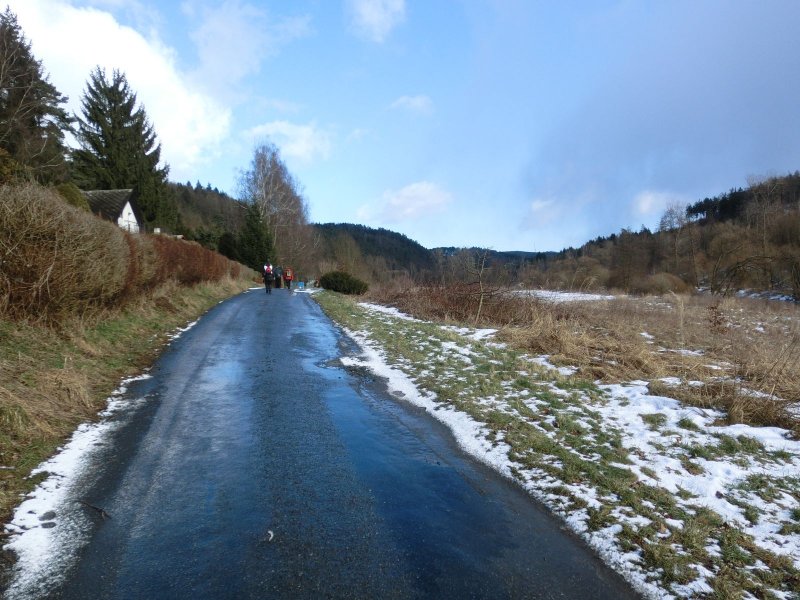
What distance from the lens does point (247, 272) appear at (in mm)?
38656

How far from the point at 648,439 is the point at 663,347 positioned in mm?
7018

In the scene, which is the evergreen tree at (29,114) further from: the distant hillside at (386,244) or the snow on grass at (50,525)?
the distant hillside at (386,244)

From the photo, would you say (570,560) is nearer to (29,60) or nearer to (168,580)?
(168,580)

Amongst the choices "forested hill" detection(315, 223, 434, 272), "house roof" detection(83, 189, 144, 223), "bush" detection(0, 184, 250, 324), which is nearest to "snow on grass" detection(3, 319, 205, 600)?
"bush" detection(0, 184, 250, 324)

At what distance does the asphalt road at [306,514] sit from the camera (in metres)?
2.83

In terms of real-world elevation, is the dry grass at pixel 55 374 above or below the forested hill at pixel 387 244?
below

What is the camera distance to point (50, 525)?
329 cm

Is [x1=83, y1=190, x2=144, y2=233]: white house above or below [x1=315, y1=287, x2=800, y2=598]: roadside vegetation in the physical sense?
above

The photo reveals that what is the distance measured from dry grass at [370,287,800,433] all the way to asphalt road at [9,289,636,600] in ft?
12.5

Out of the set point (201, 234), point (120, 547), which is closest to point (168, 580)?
point (120, 547)

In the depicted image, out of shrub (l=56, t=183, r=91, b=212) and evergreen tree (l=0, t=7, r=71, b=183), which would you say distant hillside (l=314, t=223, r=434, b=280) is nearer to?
evergreen tree (l=0, t=7, r=71, b=183)

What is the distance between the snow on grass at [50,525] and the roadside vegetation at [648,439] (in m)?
3.73

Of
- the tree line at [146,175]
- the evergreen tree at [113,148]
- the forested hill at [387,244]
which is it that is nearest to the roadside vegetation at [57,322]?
the tree line at [146,175]

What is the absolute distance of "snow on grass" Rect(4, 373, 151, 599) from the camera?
2.77 meters
